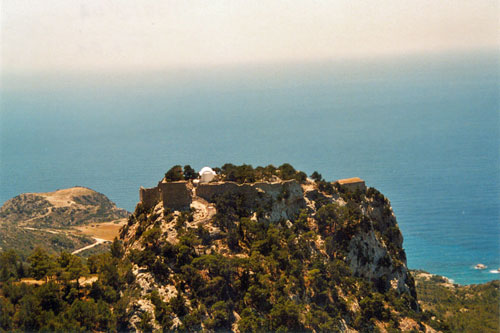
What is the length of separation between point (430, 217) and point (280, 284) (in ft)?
200

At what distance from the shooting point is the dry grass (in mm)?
55969

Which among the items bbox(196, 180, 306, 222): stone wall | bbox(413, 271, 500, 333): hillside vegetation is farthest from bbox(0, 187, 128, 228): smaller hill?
bbox(413, 271, 500, 333): hillside vegetation

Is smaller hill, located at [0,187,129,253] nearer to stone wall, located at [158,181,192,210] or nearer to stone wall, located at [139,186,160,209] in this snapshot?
stone wall, located at [139,186,160,209]

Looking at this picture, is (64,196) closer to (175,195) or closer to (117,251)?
(175,195)

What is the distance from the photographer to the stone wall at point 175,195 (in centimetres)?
3497

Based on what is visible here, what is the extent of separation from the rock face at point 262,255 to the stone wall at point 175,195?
2.4 inches

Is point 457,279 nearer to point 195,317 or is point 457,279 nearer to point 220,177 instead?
point 220,177

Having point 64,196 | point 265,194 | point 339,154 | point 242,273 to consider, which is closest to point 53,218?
point 64,196

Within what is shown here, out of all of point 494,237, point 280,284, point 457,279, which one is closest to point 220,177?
point 280,284

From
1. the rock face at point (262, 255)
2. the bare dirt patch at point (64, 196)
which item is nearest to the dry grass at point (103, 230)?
the bare dirt patch at point (64, 196)

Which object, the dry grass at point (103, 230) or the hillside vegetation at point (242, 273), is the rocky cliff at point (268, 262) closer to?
the hillside vegetation at point (242, 273)

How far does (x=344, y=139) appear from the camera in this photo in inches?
5891

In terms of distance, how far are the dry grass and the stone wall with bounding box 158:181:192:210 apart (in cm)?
2079

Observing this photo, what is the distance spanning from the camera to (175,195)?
115 ft
